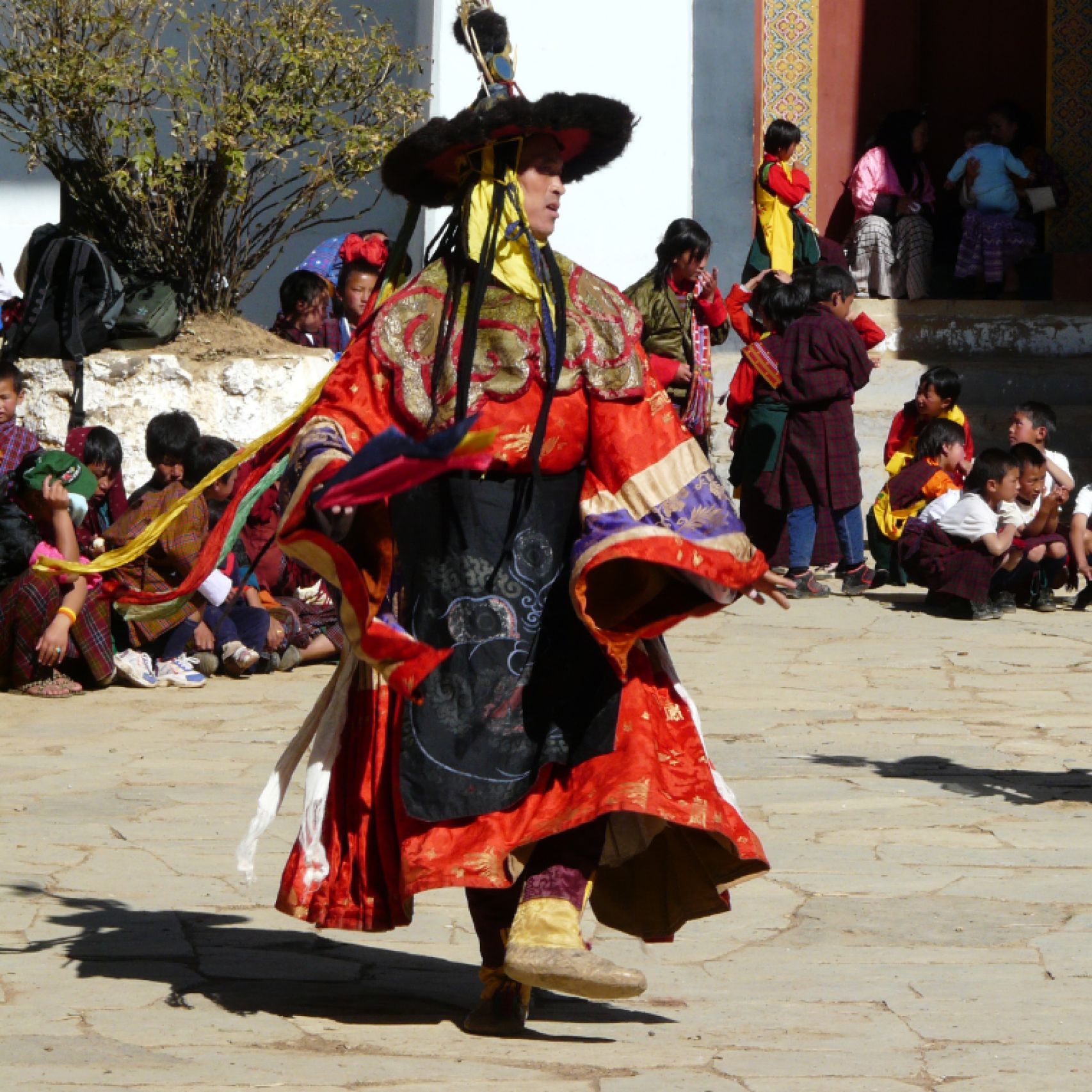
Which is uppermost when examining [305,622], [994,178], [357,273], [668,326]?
[994,178]

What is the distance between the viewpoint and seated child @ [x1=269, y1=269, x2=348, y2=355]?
9.70m

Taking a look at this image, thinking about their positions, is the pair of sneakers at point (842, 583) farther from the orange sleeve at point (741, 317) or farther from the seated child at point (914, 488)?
the orange sleeve at point (741, 317)

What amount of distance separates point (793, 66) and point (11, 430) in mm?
7405

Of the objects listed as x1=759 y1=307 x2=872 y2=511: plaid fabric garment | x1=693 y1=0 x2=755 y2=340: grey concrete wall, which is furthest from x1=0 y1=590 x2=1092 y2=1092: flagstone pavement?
x1=693 y1=0 x2=755 y2=340: grey concrete wall

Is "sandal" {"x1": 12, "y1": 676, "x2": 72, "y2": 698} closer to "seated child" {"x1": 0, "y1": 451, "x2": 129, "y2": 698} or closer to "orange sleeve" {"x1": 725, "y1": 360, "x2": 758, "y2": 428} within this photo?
"seated child" {"x1": 0, "y1": 451, "x2": 129, "y2": 698}

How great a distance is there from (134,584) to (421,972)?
3.83 m

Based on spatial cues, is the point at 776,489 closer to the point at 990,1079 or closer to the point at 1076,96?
the point at 1076,96

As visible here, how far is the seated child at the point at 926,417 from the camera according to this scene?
10.2m

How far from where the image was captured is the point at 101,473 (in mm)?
7902

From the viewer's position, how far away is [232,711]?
Result: 23.3 feet

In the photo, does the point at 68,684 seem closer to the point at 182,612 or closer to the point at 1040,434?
the point at 182,612

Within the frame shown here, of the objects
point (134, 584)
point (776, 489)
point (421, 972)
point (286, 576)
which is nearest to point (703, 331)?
point (776, 489)

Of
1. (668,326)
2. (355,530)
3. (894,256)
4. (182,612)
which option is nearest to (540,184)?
(355,530)

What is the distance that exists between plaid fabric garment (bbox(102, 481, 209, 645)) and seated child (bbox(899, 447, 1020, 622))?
11.6 ft
